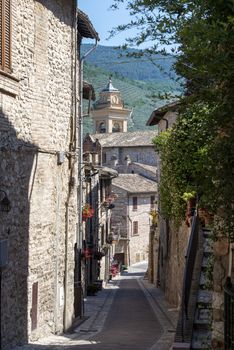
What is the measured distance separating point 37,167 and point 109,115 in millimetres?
61822

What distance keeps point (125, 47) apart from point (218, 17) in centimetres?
111

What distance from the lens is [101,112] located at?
244ft

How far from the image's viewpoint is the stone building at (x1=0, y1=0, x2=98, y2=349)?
11188 millimetres

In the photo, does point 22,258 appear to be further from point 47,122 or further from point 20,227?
point 47,122

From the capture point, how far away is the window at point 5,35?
10.8m

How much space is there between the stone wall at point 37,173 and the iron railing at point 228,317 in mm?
5357

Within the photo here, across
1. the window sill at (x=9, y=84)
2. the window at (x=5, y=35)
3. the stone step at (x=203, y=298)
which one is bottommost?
the stone step at (x=203, y=298)

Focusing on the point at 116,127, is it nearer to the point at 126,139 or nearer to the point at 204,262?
the point at 126,139

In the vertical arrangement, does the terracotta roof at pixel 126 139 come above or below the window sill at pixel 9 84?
above

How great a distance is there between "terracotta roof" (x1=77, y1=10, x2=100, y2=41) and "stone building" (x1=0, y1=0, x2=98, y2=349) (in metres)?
1.07

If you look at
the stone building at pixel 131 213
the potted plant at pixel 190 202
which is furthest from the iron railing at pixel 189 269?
the stone building at pixel 131 213

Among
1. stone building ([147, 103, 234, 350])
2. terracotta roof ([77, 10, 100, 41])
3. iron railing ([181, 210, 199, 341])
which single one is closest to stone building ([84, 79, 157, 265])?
terracotta roof ([77, 10, 100, 41])

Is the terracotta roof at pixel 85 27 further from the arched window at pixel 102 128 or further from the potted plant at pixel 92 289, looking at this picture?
the arched window at pixel 102 128

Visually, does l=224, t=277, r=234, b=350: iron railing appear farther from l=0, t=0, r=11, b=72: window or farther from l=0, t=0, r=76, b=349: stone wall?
l=0, t=0, r=11, b=72: window
